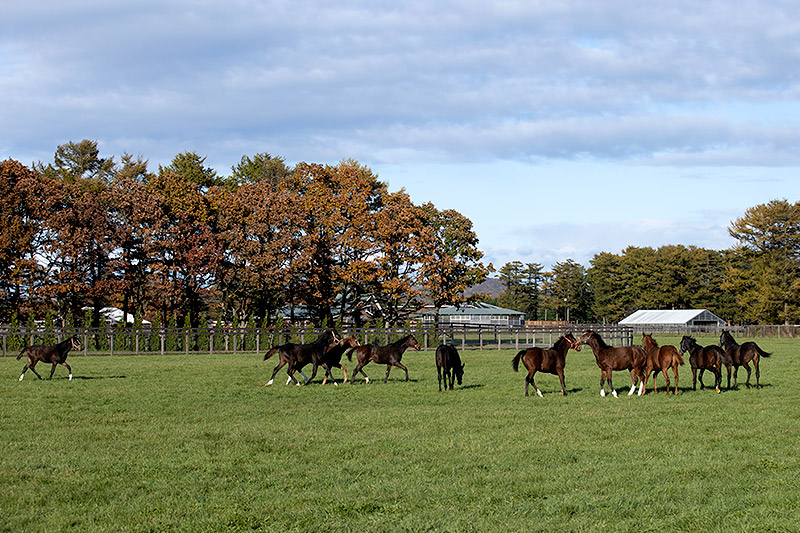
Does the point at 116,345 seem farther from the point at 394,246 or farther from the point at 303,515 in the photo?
the point at 303,515

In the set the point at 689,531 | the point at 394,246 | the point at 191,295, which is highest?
the point at 394,246

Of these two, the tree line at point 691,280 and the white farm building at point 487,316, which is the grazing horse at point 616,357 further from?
the white farm building at point 487,316

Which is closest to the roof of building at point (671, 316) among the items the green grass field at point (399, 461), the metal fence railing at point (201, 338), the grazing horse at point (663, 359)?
the metal fence railing at point (201, 338)

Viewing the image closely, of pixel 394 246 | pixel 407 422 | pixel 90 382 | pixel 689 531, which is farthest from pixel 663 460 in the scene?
pixel 394 246

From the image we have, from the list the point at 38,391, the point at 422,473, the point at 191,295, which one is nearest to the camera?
the point at 422,473

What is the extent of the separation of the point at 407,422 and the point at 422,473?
164 inches

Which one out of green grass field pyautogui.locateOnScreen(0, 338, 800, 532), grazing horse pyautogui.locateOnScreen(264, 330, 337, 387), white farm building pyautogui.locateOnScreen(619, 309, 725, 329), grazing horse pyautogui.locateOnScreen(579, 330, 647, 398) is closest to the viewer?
green grass field pyautogui.locateOnScreen(0, 338, 800, 532)

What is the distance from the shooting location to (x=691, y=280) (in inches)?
4264

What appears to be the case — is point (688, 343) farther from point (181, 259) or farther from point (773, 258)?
point (773, 258)

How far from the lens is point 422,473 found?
30.9ft

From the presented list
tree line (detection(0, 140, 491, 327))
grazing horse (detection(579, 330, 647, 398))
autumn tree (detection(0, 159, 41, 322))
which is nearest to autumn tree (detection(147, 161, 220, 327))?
tree line (detection(0, 140, 491, 327))

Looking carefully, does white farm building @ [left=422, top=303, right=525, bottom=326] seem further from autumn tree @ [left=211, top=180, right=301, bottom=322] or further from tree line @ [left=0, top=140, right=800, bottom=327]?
autumn tree @ [left=211, top=180, right=301, bottom=322]

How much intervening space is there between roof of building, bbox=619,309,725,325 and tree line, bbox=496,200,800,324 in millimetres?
3874

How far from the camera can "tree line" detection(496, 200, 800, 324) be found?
3255 inches
